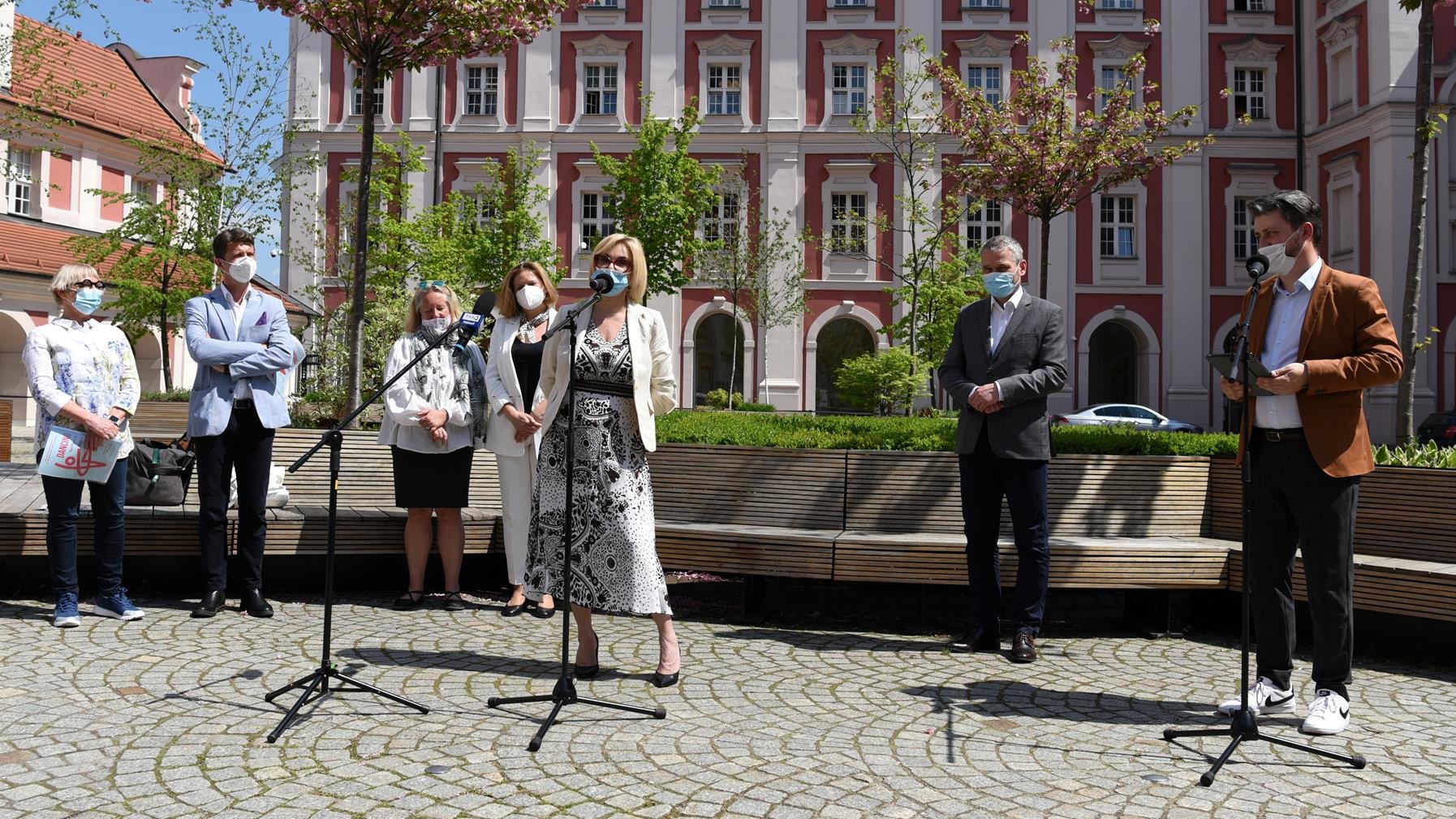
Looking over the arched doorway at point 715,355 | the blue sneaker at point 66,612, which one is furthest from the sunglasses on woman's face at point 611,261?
the arched doorway at point 715,355

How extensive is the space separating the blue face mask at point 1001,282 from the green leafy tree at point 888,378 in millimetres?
14391

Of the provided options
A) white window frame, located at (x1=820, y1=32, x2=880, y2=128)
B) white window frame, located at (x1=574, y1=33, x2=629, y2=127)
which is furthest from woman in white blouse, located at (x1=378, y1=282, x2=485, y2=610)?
white window frame, located at (x1=574, y1=33, x2=629, y2=127)

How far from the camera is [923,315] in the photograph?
25.7m

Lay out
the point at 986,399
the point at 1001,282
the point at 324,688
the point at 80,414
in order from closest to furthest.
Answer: the point at 324,688, the point at 986,399, the point at 1001,282, the point at 80,414

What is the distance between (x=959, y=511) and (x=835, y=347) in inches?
1232

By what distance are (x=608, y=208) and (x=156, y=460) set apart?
24.1m

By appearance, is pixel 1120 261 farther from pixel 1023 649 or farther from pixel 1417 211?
pixel 1023 649

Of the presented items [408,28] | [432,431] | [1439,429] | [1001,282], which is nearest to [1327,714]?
[1001,282]

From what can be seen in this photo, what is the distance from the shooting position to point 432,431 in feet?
22.5

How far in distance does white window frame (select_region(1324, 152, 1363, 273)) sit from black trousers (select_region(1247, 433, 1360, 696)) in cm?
3405

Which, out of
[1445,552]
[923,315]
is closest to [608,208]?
[923,315]

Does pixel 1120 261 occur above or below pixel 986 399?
above

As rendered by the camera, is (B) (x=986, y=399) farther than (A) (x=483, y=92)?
No

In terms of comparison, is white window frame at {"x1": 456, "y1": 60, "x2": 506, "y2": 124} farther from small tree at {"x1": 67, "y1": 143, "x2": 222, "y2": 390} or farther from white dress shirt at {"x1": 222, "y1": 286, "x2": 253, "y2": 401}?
white dress shirt at {"x1": 222, "y1": 286, "x2": 253, "y2": 401}
